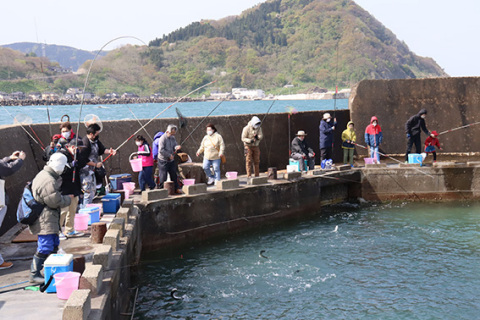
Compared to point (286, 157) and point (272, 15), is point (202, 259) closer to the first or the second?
point (286, 157)

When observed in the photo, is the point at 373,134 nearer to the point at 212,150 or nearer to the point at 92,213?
the point at 212,150

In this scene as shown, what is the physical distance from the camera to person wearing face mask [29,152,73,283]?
6797mm

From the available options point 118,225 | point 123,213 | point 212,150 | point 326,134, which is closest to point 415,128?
point 326,134

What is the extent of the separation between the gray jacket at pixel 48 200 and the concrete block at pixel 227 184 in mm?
5807

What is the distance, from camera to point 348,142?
51.9 feet

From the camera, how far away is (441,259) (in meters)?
11.3

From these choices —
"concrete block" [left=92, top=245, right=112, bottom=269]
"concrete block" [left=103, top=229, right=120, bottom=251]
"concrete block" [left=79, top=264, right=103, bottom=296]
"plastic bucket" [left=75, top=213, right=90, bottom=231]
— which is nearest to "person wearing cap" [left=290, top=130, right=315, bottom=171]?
"plastic bucket" [left=75, top=213, right=90, bottom=231]

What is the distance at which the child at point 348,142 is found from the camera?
15611 mm

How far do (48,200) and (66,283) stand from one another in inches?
50.0

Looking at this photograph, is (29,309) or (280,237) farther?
(280,237)

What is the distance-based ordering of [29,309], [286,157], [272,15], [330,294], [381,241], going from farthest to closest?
1. [272,15]
2. [286,157]
3. [381,241]
4. [330,294]
5. [29,309]

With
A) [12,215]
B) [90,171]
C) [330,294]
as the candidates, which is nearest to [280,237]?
[330,294]

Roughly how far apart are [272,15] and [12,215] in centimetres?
18676

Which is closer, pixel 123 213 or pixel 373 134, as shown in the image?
pixel 123 213
